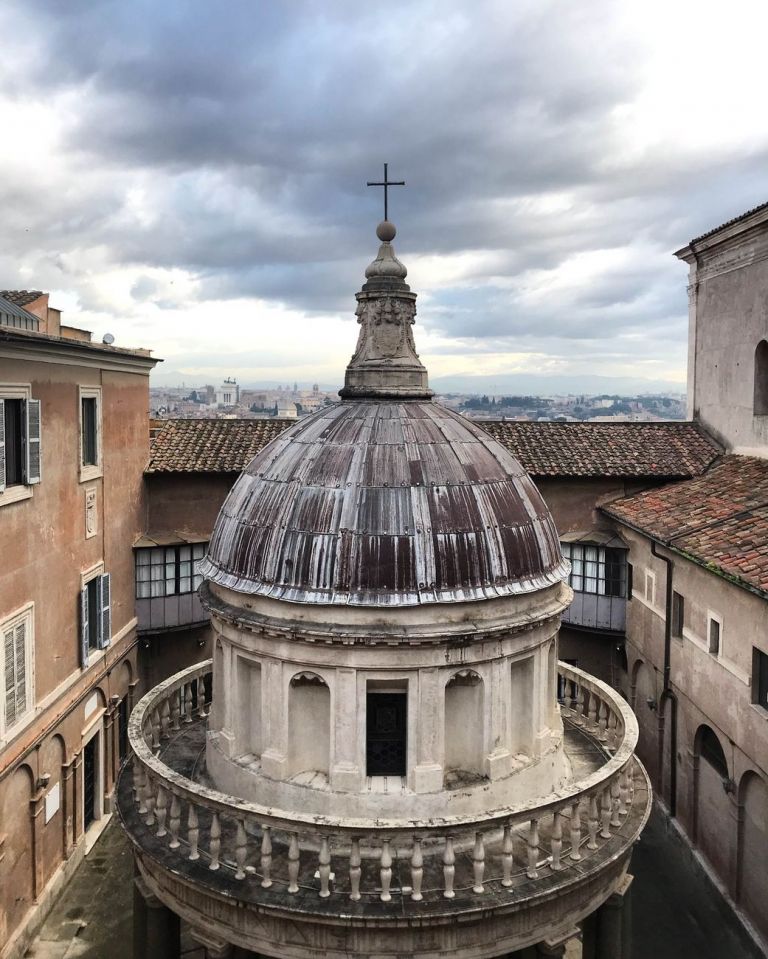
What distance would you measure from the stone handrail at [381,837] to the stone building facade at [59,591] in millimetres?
6096

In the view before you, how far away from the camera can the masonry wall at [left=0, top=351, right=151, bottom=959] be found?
20.4 metres

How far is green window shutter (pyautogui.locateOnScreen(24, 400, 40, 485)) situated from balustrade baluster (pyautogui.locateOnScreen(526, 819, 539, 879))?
15.2 metres

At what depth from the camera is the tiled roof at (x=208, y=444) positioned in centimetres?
3169

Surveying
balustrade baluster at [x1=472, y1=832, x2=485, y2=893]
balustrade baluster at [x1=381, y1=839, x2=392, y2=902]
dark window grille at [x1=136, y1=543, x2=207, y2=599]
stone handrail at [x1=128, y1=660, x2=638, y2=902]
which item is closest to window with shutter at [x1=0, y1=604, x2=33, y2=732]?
stone handrail at [x1=128, y1=660, x2=638, y2=902]

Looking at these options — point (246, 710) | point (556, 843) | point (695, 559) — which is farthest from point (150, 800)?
point (695, 559)

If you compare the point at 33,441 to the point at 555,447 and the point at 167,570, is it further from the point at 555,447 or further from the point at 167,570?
the point at 555,447

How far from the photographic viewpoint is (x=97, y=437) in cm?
2645

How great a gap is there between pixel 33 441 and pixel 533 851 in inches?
628

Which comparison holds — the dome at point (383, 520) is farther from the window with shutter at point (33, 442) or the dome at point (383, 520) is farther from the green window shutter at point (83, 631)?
the green window shutter at point (83, 631)

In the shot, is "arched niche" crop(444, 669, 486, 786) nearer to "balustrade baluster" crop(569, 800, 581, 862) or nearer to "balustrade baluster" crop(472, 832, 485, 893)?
"balustrade baluster" crop(569, 800, 581, 862)

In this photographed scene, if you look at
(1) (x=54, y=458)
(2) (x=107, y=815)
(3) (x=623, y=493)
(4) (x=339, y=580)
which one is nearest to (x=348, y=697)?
(4) (x=339, y=580)

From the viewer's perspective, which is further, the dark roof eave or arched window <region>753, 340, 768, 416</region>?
arched window <region>753, 340, 768, 416</region>

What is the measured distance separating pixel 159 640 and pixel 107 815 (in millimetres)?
6853

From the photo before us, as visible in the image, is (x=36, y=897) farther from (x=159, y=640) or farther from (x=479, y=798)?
(x=479, y=798)
